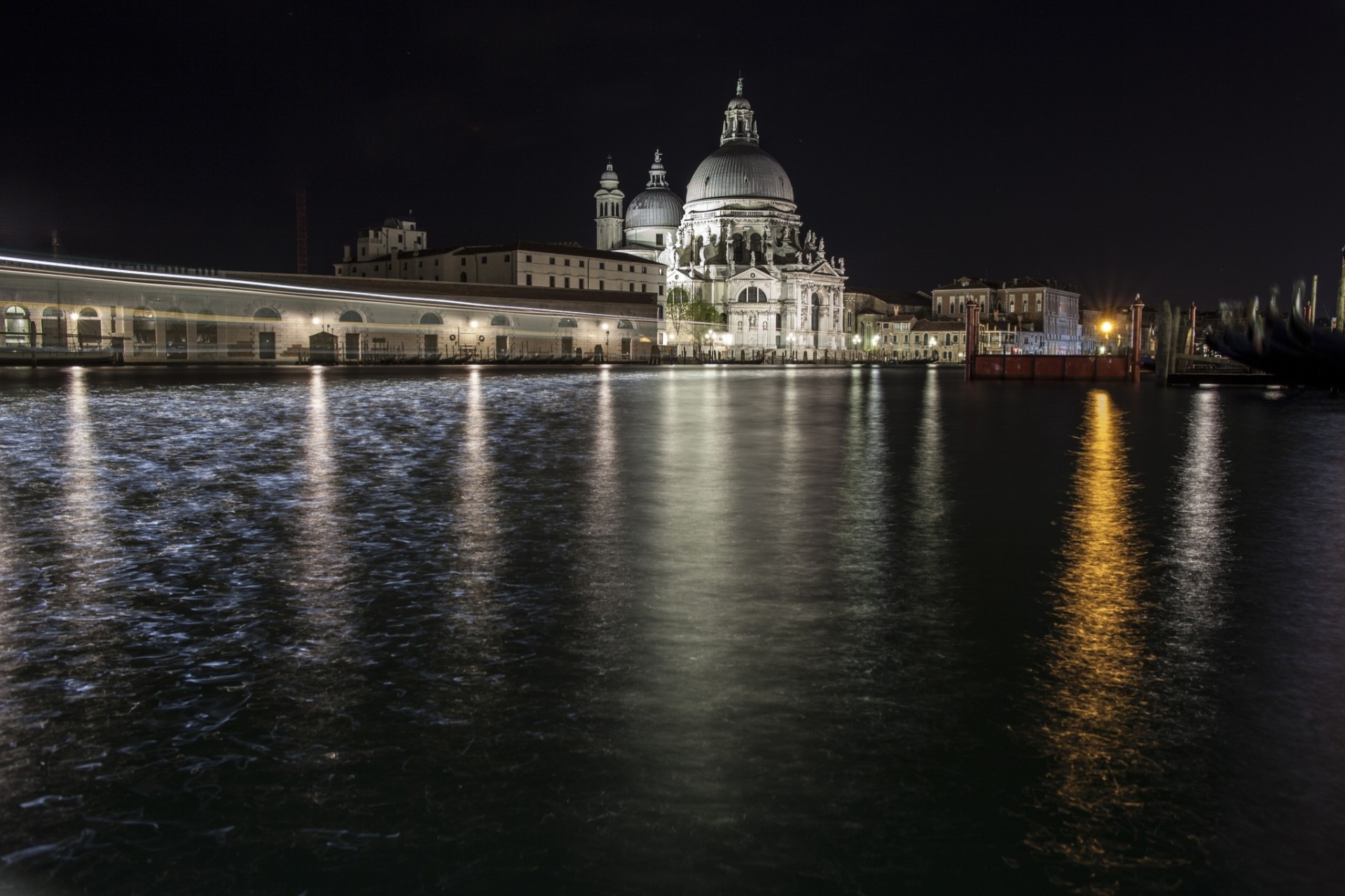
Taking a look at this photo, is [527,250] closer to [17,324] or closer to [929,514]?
[17,324]

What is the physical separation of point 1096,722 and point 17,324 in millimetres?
45187

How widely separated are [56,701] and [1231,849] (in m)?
Answer: 3.23

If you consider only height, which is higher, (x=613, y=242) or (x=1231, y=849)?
(x=613, y=242)

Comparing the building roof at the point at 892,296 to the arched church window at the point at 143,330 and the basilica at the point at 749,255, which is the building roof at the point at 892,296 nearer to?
the basilica at the point at 749,255

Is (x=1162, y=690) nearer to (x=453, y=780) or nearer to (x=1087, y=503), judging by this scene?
(x=453, y=780)

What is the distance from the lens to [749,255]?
103m

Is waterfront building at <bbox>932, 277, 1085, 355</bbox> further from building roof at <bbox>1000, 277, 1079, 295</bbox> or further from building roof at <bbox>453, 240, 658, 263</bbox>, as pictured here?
building roof at <bbox>453, 240, 658, 263</bbox>

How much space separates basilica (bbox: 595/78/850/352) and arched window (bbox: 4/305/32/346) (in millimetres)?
63709

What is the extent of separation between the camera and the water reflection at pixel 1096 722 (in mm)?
2344

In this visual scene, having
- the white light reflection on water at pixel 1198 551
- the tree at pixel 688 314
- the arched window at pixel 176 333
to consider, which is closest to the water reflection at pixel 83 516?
the white light reflection on water at pixel 1198 551

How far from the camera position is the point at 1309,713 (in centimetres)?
317

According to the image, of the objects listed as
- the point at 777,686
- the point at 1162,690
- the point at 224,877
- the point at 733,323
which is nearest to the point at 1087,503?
→ the point at 1162,690

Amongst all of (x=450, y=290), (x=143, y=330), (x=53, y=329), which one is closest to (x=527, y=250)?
(x=450, y=290)

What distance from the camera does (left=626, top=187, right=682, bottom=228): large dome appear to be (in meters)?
114
